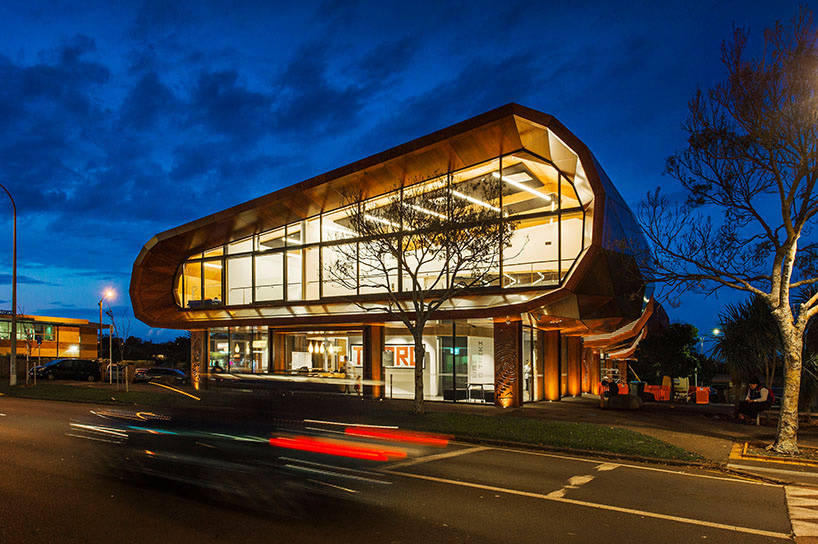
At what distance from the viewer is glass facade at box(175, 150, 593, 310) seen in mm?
20375

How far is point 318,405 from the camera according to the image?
826 inches

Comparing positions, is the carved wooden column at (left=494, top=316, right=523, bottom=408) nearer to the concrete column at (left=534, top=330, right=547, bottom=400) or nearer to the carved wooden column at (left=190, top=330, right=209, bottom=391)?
the concrete column at (left=534, top=330, right=547, bottom=400)

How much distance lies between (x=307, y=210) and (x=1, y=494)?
19183 mm

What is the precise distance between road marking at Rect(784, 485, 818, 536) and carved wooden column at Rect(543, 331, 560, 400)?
15.3 meters

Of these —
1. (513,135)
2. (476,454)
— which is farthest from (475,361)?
(476,454)

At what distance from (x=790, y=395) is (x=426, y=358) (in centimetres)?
1393

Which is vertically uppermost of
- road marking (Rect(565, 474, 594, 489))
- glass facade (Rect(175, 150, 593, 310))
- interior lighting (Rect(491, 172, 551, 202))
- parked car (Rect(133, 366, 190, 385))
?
interior lighting (Rect(491, 172, 551, 202))

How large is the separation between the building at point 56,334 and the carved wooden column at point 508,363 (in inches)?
2397

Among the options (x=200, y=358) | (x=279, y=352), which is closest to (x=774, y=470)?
(x=279, y=352)

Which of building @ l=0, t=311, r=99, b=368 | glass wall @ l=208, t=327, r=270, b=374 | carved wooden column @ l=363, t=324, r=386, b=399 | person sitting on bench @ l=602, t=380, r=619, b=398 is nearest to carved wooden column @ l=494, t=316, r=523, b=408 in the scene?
person sitting on bench @ l=602, t=380, r=619, b=398

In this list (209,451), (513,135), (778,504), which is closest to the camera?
(778,504)

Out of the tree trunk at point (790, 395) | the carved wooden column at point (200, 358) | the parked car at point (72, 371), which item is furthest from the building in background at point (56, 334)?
the tree trunk at point (790, 395)

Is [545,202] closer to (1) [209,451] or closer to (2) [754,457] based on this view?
(2) [754,457]

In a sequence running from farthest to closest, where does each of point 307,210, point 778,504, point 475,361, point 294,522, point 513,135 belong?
point 307,210 < point 475,361 < point 513,135 < point 778,504 < point 294,522
